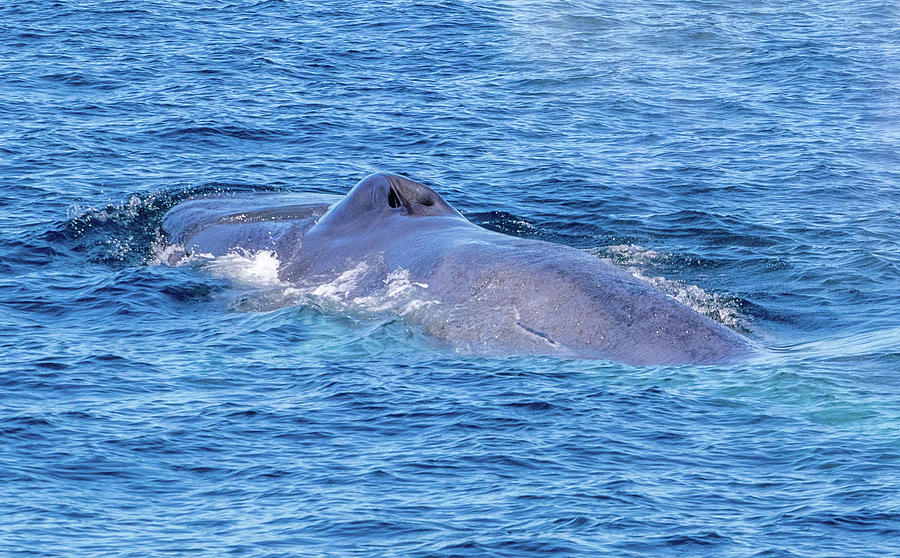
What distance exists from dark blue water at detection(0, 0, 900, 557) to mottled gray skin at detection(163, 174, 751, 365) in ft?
2.06

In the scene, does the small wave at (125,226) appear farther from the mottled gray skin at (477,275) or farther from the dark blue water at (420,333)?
the mottled gray skin at (477,275)

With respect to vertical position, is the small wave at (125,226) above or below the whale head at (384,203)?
below

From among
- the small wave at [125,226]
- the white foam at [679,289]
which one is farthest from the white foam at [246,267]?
the white foam at [679,289]

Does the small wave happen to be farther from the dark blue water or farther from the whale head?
the whale head

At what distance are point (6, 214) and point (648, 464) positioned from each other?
57.3ft

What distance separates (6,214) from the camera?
30.1 meters

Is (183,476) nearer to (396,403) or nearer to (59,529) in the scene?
(59,529)

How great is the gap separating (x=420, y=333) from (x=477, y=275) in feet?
4.39

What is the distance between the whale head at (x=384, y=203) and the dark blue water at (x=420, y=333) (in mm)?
1940

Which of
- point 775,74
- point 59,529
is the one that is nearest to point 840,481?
point 59,529

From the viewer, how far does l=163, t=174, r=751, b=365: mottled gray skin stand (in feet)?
Result: 69.7

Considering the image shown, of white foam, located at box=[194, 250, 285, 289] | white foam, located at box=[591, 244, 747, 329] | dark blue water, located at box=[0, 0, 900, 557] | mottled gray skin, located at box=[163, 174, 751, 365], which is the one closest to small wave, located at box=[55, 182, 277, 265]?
dark blue water, located at box=[0, 0, 900, 557]

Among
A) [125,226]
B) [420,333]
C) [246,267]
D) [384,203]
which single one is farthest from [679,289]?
[125,226]

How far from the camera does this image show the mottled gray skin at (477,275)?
2125cm
